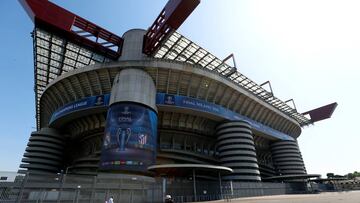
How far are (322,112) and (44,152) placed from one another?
86605 mm

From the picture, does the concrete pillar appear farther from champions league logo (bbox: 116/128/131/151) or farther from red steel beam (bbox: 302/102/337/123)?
red steel beam (bbox: 302/102/337/123)

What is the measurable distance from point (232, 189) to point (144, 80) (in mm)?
22182

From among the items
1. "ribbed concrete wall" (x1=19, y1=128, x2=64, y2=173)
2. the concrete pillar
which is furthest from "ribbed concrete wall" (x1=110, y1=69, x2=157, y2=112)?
"ribbed concrete wall" (x1=19, y1=128, x2=64, y2=173)

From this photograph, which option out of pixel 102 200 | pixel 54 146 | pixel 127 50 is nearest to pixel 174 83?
pixel 127 50

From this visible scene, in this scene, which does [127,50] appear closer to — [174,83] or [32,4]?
[174,83]

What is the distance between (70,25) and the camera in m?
37.5

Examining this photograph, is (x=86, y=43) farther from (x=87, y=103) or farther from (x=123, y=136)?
(x=123, y=136)

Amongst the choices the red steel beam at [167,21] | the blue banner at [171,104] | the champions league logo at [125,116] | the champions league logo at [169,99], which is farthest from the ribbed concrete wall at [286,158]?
the champions league logo at [125,116]

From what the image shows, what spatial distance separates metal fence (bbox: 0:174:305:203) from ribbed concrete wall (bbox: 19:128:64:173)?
74.7 ft

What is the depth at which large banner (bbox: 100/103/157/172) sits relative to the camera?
29744 millimetres

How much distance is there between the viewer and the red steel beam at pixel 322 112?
7500 centimetres

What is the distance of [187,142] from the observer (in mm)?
46031

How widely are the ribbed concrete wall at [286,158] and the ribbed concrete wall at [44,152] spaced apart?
56.6m

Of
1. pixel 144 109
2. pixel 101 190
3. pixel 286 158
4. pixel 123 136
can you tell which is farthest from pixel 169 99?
pixel 286 158
